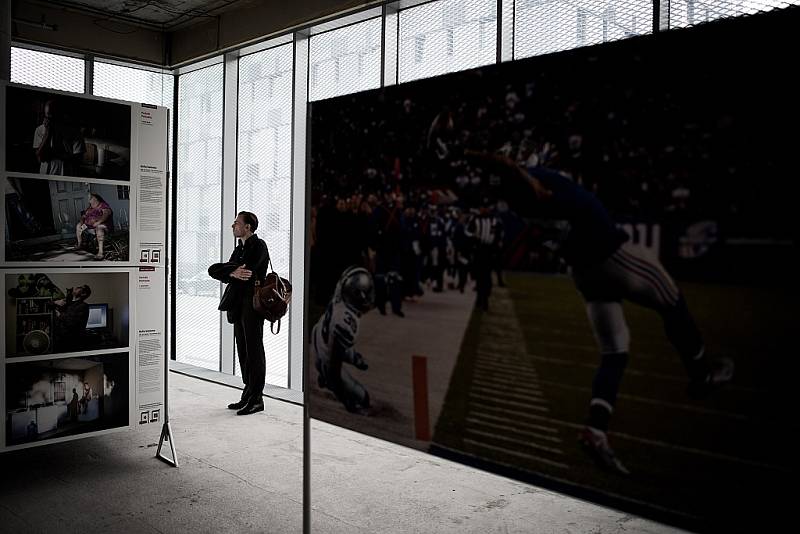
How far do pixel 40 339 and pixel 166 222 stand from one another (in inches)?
39.5

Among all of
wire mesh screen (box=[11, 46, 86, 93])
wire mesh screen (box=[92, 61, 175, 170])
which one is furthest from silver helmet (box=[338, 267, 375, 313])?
wire mesh screen (box=[11, 46, 86, 93])

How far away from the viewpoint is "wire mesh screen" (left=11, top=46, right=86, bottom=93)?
7.15 metres

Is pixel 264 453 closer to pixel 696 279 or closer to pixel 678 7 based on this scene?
pixel 696 279

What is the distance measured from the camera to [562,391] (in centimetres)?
195

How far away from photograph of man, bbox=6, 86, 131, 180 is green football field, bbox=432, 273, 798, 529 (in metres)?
2.89

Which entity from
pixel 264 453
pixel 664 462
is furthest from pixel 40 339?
pixel 664 462

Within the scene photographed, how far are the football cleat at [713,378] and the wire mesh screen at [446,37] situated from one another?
3.89 metres

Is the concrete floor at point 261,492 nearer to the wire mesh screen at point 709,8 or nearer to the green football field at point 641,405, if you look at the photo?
the green football field at point 641,405

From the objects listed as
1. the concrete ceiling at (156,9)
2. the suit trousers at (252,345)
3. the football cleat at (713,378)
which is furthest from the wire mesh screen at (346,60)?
the football cleat at (713,378)

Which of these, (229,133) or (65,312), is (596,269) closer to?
(65,312)

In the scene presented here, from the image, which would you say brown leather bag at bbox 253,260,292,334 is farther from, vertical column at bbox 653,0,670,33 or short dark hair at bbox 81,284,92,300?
vertical column at bbox 653,0,670,33

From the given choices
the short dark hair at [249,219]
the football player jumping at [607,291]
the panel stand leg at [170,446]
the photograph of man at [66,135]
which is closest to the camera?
the football player jumping at [607,291]

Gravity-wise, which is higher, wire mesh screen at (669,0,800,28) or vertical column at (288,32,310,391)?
wire mesh screen at (669,0,800,28)

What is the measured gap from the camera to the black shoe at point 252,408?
5633 mm
